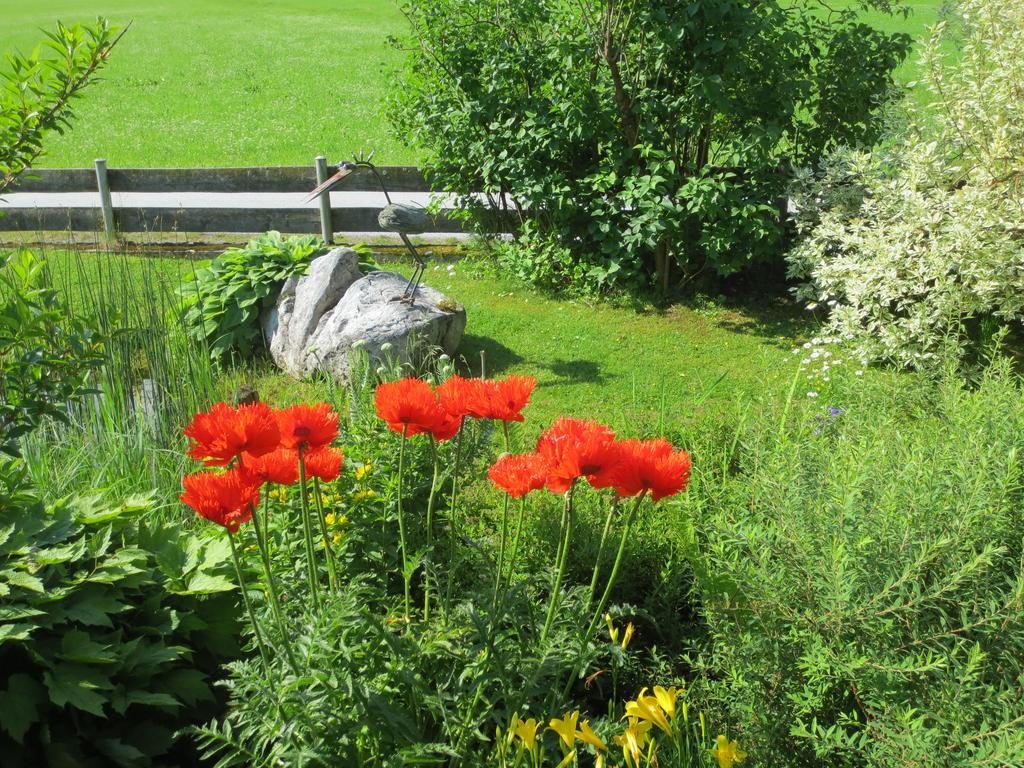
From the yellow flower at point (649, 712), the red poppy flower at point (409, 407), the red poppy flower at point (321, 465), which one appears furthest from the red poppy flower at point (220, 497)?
the yellow flower at point (649, 712)

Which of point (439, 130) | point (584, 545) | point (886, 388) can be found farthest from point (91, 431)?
point (439, 130)

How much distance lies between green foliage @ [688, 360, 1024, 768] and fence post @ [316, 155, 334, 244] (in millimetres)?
6694

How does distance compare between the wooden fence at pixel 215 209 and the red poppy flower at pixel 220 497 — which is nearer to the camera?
the red poppy flower at pixel 220 497

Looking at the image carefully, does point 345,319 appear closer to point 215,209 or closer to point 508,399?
point 215,209

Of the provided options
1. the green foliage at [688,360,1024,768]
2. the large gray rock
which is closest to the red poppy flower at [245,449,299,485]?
the green foliage at [688,360,1024,768]

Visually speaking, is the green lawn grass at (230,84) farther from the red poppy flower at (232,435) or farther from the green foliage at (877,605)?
the red poppy flower at (232,435)

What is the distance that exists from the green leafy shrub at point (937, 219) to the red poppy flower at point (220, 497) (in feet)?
15.5

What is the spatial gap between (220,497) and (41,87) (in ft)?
4.75

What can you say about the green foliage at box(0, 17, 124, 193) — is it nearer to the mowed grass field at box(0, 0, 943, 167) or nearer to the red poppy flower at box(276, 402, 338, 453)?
the red poppy flower at box(276, 402, 338, 453)

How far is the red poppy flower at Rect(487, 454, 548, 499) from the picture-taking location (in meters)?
1.82

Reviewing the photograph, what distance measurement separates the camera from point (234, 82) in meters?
23.5

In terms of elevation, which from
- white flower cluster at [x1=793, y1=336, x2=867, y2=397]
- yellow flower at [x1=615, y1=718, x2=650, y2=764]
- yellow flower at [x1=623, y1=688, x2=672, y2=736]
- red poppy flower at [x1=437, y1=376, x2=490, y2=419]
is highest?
red poppy flower at [x1=437, y1=376, x2=490, y2=419]

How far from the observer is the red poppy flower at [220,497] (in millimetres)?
1695

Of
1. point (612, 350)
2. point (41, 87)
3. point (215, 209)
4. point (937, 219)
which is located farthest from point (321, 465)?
point (215, 209)
